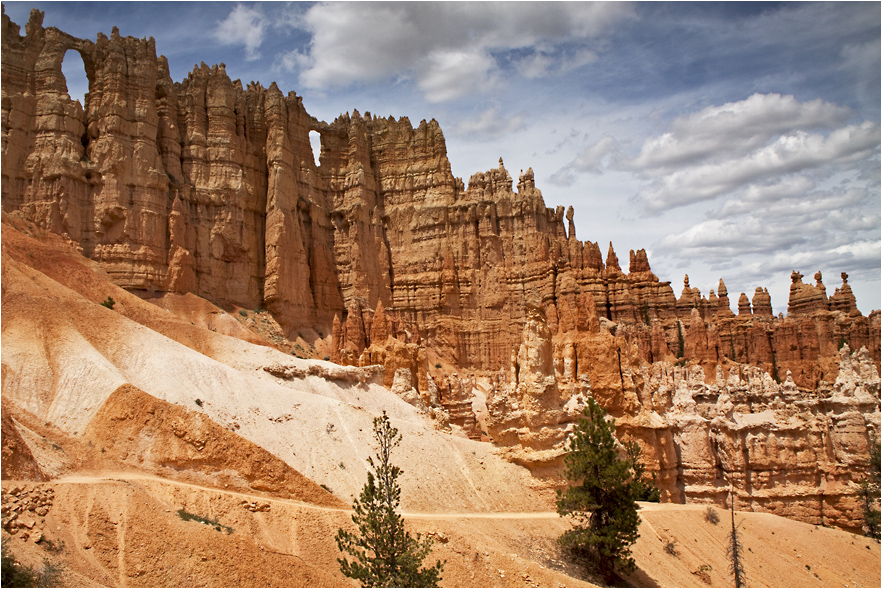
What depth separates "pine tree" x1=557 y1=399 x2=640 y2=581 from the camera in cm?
2238

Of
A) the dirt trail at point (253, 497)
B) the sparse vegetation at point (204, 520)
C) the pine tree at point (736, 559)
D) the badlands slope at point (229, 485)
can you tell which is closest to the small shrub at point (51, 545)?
the badlands slope at point (229, 485)

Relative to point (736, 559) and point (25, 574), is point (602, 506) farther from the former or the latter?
point (25, 574)

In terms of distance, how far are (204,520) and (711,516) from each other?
19.2 metres

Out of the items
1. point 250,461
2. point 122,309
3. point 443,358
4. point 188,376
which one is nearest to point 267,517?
point 250,461

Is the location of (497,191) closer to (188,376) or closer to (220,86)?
(220,86)

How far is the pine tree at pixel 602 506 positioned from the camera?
2238cm

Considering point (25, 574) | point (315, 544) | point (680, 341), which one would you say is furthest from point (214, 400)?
point (680, 341)

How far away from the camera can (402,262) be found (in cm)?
6925

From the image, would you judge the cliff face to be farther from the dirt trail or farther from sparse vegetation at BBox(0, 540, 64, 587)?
sparse vegetation at BBox(0, 540, 64, 587)

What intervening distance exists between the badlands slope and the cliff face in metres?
3.97

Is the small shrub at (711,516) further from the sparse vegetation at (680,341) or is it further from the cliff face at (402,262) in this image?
the sparse vegetation at (680,341)

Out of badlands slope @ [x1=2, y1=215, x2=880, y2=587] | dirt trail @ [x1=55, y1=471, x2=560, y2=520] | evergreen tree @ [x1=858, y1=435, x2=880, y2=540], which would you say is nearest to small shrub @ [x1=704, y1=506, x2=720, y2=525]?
badlands slope @ [x1=2, y1=215, x2=880, y2=587]

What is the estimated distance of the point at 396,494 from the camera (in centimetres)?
1866

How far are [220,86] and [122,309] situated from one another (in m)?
28.8
